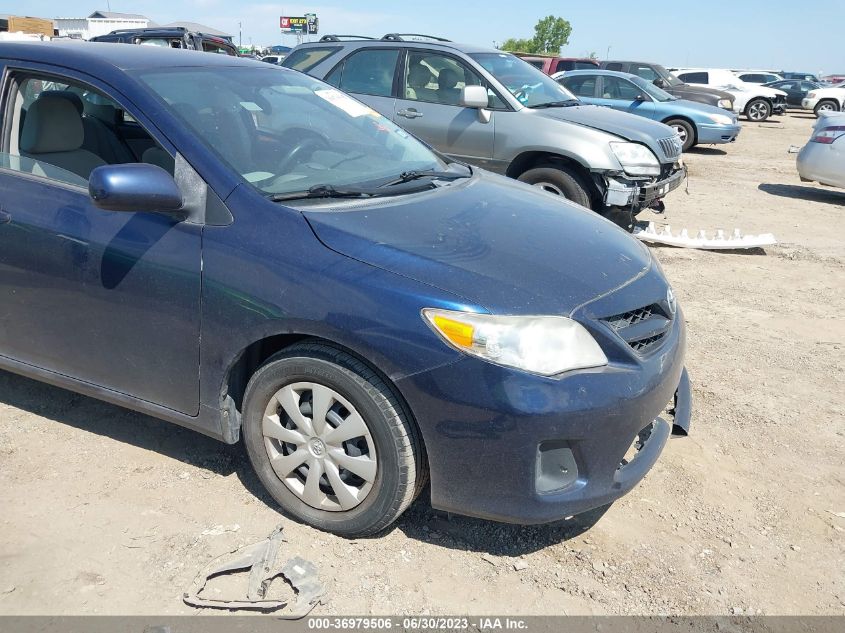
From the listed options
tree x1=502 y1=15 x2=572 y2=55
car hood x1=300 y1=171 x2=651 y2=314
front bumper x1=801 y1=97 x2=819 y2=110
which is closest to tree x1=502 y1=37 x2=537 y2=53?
tree x1=502 y1=15 x2=572 y2=55

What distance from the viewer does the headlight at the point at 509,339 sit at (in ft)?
7.72

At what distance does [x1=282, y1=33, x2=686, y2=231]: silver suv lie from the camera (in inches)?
260

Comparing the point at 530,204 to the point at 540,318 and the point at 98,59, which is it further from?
the point at 98,59

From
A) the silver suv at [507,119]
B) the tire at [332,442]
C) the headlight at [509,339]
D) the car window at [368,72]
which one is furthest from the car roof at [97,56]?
the car window at [368,72]

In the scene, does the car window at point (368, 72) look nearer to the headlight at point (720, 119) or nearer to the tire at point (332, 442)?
the tire at point (332, 442)

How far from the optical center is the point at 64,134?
11.0 feet

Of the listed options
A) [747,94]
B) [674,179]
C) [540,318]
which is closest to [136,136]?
[540,318]

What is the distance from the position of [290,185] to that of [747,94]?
23513 millimetres

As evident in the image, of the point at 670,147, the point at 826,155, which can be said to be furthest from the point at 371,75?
the point at 826,155

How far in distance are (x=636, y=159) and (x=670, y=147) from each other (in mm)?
842

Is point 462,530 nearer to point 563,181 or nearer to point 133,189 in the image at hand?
point 133,189

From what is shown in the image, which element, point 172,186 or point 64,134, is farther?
point 64,134

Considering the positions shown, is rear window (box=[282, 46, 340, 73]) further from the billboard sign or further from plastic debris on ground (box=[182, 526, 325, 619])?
the billboard sign

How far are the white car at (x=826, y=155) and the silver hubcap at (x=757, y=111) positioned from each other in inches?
560
